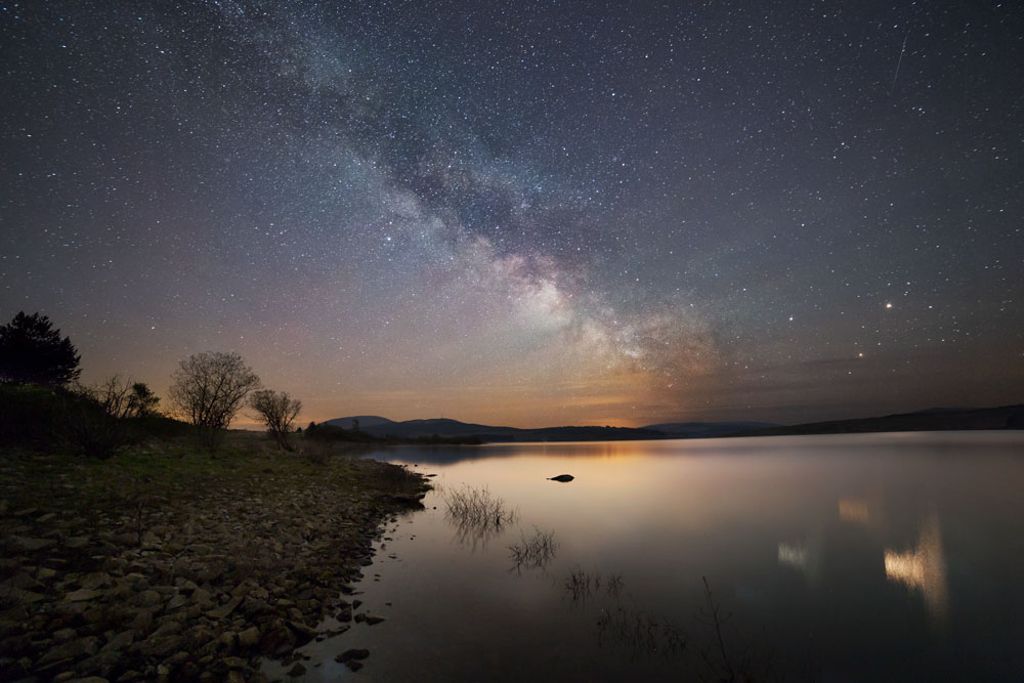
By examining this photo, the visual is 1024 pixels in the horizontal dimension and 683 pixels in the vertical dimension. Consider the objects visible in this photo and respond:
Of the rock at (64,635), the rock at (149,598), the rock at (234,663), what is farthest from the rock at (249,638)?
the rock at (64,635)

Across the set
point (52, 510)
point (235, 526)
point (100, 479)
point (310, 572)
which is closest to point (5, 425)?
point (100, 479)

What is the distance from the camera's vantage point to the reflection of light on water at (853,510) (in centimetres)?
2783

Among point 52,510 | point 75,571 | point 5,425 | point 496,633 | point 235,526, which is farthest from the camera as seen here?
point 5,425

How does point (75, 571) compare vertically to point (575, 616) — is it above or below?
above

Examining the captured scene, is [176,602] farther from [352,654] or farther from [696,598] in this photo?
[696,598]

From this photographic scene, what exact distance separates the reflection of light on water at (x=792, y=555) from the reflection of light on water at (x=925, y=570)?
2.87 metres

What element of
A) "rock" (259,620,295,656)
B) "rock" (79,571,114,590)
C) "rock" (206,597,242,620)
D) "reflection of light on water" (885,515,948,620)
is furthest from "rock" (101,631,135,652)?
"reflection of light on water" (885,515,948,620)

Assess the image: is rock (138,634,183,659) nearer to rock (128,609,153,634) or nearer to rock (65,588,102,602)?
rock (128,609,153,634)

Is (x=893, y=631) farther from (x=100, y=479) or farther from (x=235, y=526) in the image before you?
(x=100, y=479)

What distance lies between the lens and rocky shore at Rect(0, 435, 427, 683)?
6.98 m

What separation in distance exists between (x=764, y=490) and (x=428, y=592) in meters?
41.0

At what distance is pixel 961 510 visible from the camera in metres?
29.9

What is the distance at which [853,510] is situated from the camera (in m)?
30.6

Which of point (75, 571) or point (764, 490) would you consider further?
point (764, 490)
